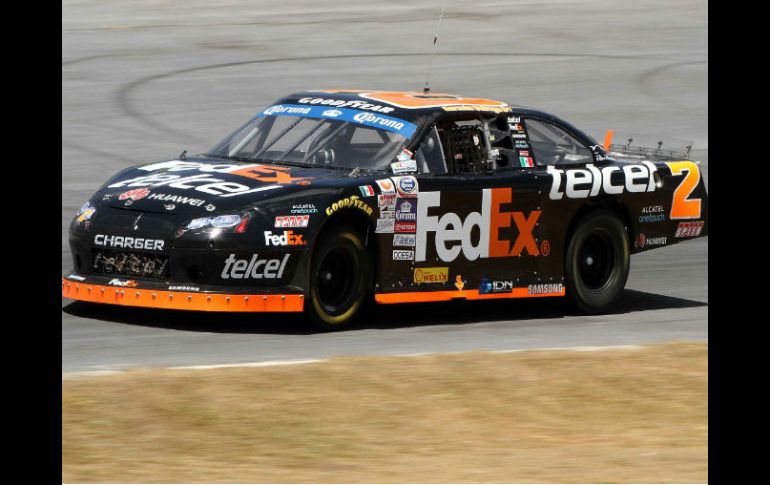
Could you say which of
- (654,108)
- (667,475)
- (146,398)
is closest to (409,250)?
(146,398)

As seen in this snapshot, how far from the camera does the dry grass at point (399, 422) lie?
6809 mm

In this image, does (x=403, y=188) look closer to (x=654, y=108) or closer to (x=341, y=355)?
(x=341, y=355)

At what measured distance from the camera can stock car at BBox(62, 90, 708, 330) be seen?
386 inches

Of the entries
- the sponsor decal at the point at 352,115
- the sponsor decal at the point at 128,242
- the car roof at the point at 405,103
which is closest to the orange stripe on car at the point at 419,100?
the car roof at the point at 405,103

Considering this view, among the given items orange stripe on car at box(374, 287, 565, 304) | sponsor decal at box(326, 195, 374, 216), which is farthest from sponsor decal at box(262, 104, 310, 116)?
orange stripe on car at box(374, 287, 565, 304)

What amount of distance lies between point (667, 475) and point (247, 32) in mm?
20835

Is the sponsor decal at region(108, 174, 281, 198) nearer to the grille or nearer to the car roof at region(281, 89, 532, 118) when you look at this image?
the grille

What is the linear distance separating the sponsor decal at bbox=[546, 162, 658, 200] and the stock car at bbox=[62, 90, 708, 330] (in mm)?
13

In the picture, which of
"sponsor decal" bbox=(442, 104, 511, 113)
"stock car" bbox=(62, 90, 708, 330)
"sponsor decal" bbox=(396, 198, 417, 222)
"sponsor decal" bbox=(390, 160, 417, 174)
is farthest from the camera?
"sponsor decal" bbox=(442, 104, 511, 113)

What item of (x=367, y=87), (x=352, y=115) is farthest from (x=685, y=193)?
(x=367, y=87)

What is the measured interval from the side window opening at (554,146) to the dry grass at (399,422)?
2534 mm

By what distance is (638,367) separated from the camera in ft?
30.5

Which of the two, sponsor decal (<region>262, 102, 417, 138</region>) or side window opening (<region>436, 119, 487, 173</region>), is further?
side window opening (<region>436, 119, 487, 173</region>)

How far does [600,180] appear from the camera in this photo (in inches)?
465
